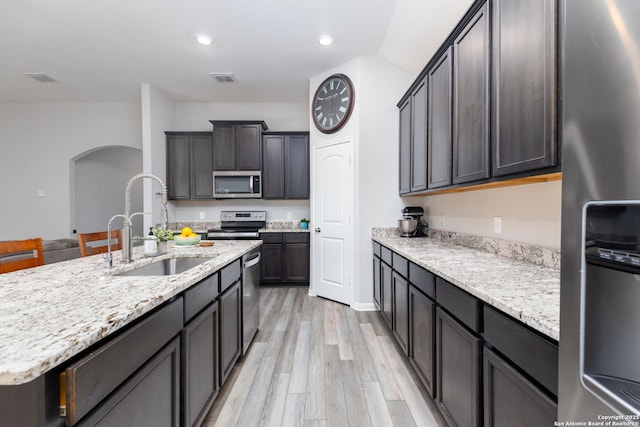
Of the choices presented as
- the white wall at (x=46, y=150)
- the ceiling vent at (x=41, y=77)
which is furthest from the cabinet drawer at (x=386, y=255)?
the ceiling vent at (x=41, y=77)

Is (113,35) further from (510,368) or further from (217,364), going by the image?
(510,368)

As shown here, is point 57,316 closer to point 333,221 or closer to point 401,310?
point 401,310

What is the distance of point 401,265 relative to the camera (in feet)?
7.42

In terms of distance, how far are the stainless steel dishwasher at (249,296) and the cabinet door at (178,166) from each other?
2.69 m

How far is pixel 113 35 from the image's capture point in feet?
10.2

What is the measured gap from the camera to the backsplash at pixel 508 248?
5.01ft

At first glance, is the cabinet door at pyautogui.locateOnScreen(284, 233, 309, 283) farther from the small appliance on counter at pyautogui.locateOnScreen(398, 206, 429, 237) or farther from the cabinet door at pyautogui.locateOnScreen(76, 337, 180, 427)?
the cabinet door at pyautogui.locateOnScreen(76, 337, 180, 427)

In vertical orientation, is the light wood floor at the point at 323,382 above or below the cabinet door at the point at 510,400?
below

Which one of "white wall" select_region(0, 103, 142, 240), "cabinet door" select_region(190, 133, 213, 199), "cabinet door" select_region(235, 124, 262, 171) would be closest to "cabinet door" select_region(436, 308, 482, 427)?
"cabinet door" select_region(235, 124, 262, 171)

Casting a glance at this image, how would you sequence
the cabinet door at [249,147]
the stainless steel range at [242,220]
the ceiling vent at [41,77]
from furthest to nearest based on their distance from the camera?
the stainless steel range at [242,220] < the cabinet door at [249,147] < the ceiling vent at [41,77]

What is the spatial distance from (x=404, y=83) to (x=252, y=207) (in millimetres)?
3121

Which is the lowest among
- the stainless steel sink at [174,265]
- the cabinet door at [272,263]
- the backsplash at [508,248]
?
the cabinet door at [272,263]

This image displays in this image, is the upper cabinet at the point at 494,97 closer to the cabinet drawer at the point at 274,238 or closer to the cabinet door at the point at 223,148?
the cabinet drawer at the point at 274,238

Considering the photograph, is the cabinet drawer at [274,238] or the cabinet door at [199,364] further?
the cabinet drawer at [274,238]
